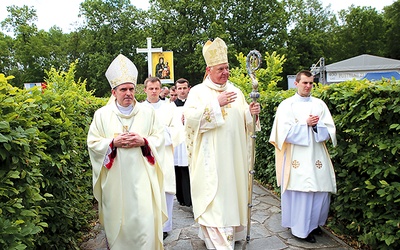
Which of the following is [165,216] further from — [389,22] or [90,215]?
[389,22]

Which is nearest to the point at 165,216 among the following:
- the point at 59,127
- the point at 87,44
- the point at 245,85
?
the point at 59,127

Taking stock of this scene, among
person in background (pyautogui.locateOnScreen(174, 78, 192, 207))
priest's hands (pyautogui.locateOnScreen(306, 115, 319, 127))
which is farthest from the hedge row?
priest's hands (pyautogui.locateOnScreen(306, 115, 319, 127))

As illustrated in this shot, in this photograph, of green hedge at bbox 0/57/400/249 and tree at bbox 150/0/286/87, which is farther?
tree at bbox 150/0/286/87

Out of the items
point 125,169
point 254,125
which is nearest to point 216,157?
point 254,125

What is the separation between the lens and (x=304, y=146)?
4.93m

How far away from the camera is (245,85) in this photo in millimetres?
12438

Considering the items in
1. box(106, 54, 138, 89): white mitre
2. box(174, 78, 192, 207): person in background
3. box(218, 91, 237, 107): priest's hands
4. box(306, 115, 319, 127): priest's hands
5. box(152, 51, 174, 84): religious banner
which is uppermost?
box(152, 51, 174, 84): religious banner

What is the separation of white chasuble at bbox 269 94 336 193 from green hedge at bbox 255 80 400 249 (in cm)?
17

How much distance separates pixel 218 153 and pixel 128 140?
1.27m

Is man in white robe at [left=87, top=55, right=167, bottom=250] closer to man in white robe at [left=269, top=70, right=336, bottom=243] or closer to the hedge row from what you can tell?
the hedge row

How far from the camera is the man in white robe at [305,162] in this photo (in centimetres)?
479

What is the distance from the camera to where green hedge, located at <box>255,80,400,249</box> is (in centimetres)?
388

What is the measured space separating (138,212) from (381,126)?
2.80 m

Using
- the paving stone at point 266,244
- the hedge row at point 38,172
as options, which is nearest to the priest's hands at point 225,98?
the hedge row at point 38,172
